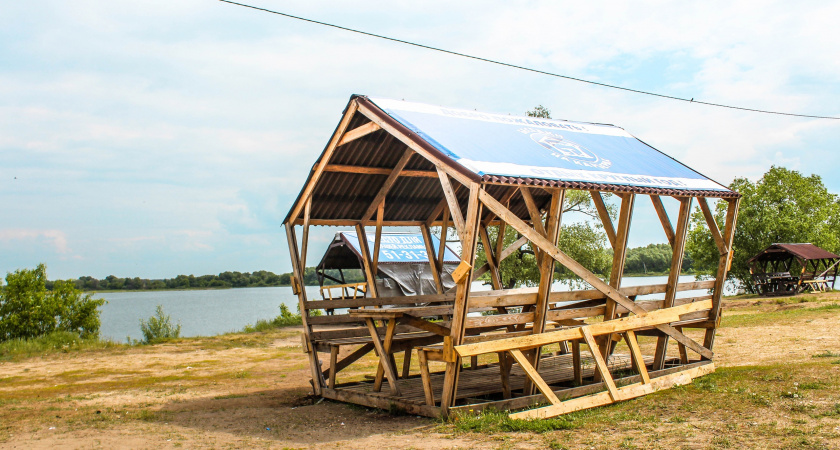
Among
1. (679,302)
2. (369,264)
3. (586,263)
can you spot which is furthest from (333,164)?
(586,263)

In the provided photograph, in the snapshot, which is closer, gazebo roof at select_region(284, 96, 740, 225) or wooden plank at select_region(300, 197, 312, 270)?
gazebo roof at select_region(284, 96, 740, 225)

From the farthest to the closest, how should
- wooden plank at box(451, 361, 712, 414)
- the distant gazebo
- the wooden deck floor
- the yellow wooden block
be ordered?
the distant gazebo < the wooden deck floor < wooden plank at box(451, 361, 712, 414) < the yellow wooden block

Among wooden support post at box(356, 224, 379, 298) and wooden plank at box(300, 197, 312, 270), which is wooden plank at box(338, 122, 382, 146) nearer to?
wooden plank at box(300, 197, 312, 270)

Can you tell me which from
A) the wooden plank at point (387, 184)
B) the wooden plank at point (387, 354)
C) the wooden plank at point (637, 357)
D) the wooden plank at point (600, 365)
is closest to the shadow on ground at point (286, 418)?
the wooden plank at point (387, 354)

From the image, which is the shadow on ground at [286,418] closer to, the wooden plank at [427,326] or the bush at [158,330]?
the wooden plank at [427,326]

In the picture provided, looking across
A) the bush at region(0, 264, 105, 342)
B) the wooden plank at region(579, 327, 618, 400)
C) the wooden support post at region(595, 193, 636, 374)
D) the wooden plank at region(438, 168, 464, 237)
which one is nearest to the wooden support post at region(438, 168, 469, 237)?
the wooden plank at region(438, 168, 464, 237)

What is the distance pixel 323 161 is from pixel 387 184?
140 centimetres

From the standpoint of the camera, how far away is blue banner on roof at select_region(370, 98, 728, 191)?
9.39 metres

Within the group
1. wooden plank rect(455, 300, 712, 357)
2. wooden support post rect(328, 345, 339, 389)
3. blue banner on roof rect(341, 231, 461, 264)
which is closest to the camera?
wooden plank rect(455, 300, 712, 357)

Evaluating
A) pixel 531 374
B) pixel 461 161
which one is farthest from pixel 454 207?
pixel 531 374

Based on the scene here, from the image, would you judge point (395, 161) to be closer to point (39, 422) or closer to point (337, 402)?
point (337, 402)

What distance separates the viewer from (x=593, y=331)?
9.60 m

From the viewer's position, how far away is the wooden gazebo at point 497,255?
29.1ft

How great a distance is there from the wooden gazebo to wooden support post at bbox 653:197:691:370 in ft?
0.08
